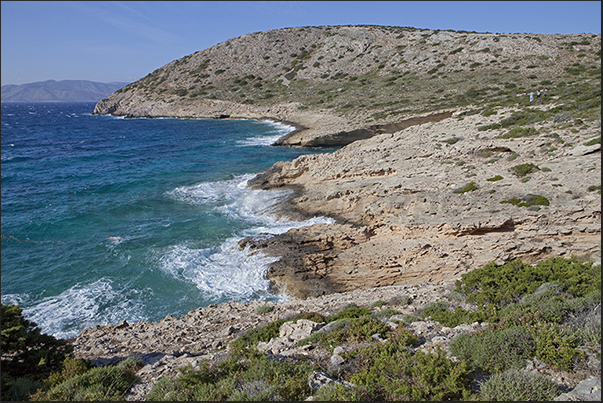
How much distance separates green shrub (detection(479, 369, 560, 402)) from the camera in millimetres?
4844

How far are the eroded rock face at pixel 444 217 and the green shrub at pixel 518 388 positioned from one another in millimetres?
7743

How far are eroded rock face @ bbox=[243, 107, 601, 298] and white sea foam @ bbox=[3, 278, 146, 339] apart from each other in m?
5.93

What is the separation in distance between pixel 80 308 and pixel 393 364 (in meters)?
13.1

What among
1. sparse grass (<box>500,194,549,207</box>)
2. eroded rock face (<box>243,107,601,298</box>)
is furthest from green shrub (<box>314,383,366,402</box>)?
sparse grass (<box>500,194,549,207</box>)

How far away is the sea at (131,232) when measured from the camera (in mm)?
14078

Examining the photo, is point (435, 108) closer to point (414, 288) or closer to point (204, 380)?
point (414, 288)

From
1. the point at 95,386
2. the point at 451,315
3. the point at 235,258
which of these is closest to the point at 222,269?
the point at 235,258

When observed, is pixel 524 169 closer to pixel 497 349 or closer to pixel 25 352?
pixel 497 349

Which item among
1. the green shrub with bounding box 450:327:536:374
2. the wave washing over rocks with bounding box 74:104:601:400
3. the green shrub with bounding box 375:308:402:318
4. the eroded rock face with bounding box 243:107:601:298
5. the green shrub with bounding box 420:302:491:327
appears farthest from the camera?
the eroded rock face with bounding box 243:107:601:298

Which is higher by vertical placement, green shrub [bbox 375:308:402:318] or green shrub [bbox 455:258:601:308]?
green shrub [bbox 455:258:601:308]

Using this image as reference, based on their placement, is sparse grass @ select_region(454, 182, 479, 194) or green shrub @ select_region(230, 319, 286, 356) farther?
sparse grass @ select_region(454, 182, 479, 194)

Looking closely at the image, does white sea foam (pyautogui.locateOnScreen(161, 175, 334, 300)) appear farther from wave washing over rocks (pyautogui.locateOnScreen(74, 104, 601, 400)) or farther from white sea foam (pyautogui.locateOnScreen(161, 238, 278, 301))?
wave washing over rocks (pyautogui.locateOnScreen(74, 104, 601, 400))

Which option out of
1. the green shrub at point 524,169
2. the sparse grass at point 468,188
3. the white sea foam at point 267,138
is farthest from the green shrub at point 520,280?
the white sea foam at point 267,138

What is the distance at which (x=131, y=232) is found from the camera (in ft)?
66.3
